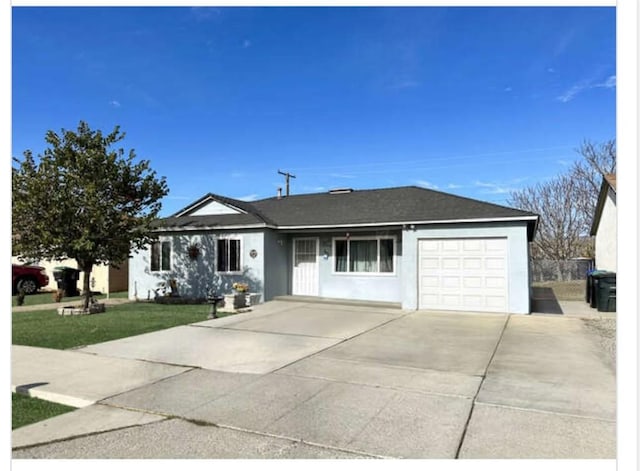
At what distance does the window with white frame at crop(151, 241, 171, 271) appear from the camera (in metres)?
15.9

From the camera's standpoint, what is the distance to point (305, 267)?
595 inches

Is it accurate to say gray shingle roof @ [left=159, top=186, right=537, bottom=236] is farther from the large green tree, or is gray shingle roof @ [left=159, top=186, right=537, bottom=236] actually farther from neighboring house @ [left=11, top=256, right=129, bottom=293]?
neighboring house @ [left=11, top=256, right=129, bottom=293]

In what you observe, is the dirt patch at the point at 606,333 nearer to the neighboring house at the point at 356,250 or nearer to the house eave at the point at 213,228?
the neighboring house at the point at 356,250

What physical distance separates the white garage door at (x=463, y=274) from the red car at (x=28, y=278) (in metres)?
17.1

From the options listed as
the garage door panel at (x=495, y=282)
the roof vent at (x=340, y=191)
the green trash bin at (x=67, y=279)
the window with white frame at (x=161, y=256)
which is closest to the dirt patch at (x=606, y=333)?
the garage door panel at (x=495, y=282)

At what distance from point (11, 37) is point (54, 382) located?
13.0 feet

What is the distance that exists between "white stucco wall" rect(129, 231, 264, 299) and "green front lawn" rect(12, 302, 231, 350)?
1760 mm

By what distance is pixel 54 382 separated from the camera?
5.22 meters

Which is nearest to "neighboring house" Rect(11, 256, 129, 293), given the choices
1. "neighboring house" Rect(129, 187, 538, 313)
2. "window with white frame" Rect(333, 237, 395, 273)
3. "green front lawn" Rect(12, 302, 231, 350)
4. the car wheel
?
the car wheel

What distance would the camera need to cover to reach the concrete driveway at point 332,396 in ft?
11.3

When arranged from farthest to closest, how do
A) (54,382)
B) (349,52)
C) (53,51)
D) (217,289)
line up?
(217,289), (349,52), (53,51), (54,382)
